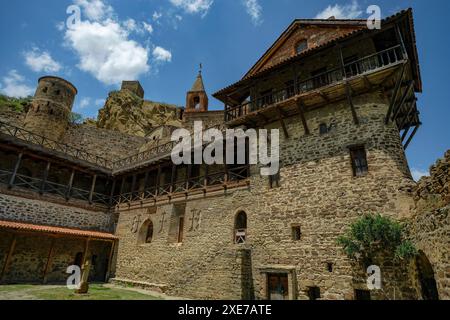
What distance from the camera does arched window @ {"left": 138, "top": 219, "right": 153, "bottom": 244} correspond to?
1739 centimetres

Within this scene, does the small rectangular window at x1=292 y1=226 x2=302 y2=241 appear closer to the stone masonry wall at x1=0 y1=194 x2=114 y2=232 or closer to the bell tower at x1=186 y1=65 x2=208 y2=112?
the stone masonry wall at x1=0 y1=194 x2=114 y2=232

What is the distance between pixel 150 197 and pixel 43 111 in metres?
14.5

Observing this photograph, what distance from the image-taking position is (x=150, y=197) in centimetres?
1822

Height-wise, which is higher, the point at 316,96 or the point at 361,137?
the point at 316,96

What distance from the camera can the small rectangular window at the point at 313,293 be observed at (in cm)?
966

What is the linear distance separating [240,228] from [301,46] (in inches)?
406

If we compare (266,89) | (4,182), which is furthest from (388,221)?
(4,182)

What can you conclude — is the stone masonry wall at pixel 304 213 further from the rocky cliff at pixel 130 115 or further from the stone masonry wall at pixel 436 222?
the rocky cliff at pixel 130 115

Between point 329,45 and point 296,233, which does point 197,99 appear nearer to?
point 329,45

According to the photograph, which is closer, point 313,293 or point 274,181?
point 313,293

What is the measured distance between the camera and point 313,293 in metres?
9.74

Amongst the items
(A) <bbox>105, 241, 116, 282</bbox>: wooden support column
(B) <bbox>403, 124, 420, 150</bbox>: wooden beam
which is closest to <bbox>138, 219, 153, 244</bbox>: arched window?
(A) <bbox>105, 241, 116, 282</bbox>: wooden support column

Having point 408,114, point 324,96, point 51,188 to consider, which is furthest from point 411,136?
point 51,188

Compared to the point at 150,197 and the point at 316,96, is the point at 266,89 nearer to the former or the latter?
the point at 316,96
